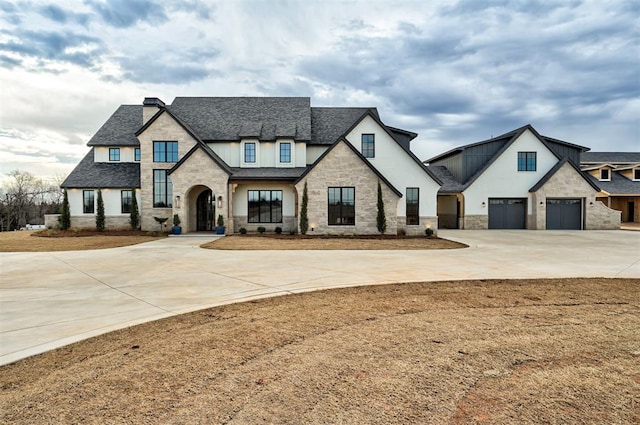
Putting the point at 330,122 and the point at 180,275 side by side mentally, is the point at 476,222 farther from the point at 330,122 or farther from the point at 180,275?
the point at 180,275

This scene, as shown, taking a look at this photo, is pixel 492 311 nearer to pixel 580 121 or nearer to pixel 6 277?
pixel 6 277

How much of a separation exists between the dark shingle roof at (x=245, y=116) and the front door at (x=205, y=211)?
4.80 m

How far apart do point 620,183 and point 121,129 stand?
52.2m

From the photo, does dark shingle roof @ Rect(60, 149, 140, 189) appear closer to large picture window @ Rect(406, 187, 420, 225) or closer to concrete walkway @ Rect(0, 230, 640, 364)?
concrete walkway @ Rect(0, 230, 640, 364)

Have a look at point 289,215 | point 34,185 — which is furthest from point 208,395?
point 34,185

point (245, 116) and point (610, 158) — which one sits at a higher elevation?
point (245, 116)

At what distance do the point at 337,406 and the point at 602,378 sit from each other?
3.14m

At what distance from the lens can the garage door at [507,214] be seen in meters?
30.5

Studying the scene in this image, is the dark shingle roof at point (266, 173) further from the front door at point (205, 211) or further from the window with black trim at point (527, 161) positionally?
the window with black trim at point (527, 161)

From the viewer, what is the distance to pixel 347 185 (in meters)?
23.0

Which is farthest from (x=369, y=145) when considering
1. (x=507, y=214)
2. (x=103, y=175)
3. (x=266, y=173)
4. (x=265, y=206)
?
(x=103, y=175)

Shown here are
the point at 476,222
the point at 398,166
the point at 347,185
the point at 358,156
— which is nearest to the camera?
the point at 358,156

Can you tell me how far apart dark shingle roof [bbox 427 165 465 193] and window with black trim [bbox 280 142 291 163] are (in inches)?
625

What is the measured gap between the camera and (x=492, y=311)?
625cm
